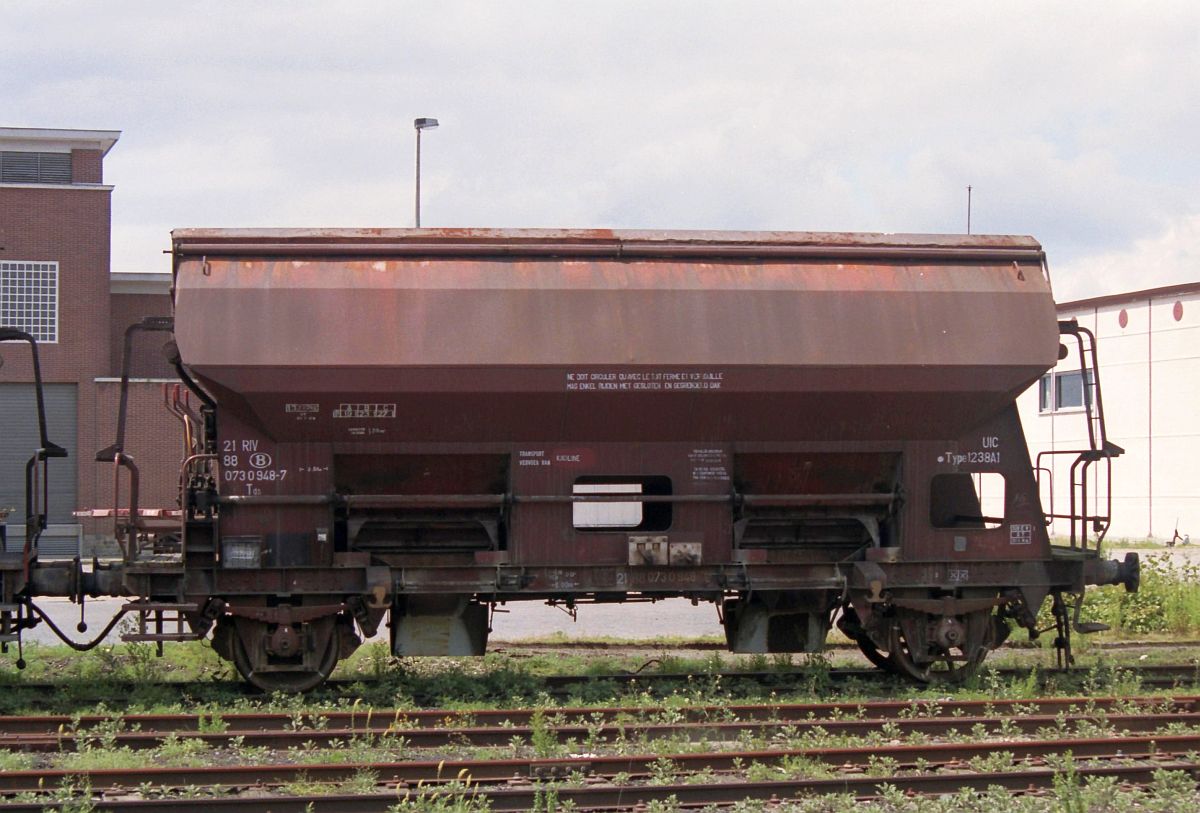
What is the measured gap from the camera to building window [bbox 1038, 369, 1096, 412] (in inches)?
1328

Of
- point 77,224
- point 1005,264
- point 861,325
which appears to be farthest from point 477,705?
point 77,224

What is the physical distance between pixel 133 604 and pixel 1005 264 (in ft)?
28.1

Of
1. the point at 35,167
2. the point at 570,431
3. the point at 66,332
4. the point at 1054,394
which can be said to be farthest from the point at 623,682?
the point at 35,167

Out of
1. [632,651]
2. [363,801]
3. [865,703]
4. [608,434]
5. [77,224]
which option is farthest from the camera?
[77,224]

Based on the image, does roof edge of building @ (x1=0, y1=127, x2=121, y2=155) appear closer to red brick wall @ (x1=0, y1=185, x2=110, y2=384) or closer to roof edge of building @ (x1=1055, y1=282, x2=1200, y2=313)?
red brick wall @ (x1=0, y1=185, x2=110, y2=384)

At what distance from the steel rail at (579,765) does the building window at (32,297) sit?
2592 centimetres

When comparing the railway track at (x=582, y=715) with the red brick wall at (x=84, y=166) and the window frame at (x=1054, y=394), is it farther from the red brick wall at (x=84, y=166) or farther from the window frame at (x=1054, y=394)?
the red brick wall at (x=84, y=166)

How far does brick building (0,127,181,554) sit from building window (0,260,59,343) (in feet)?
0.08

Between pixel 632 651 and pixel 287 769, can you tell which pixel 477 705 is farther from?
pixel 632 651

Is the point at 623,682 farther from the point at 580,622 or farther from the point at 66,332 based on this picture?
the point at 66,332

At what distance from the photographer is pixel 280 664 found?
36.8 feet

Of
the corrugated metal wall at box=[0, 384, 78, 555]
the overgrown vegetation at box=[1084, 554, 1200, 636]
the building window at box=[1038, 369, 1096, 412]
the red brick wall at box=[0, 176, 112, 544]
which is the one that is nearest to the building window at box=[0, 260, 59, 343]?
the red brick wall at box=[0, 176, 112, 544]

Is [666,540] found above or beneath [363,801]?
above

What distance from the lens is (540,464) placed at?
11.2 meters
